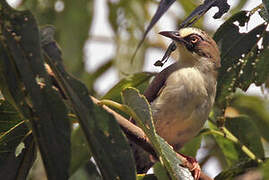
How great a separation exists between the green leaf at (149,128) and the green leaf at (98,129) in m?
0.22

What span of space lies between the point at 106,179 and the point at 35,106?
34 centimetres

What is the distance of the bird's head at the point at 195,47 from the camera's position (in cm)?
438

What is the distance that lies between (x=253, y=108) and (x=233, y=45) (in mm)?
1934

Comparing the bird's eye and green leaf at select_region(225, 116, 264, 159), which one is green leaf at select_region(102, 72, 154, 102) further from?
the bird's eye

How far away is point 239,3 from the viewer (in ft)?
14.8

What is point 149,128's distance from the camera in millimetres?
2014

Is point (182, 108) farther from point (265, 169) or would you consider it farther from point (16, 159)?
point (16, 159)

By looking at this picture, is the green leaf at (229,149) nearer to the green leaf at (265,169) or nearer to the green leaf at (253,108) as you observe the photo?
the green leaf at (265,169)

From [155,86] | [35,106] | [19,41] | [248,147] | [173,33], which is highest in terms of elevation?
[19,41]

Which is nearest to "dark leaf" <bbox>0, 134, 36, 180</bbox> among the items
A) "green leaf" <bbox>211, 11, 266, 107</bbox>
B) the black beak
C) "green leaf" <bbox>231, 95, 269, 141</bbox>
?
"green leaf" <bbox>211, 11, 266, 107</bbox>

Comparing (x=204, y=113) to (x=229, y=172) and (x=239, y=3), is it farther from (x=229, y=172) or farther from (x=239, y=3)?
(x=239, y=3)

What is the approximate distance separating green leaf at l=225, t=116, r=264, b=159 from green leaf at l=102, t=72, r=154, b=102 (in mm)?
608

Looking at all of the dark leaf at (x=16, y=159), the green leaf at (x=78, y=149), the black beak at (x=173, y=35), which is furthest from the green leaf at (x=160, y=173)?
the black beak at (x=173, y=35)

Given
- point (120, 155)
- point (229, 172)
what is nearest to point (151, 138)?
point (120, 155)
